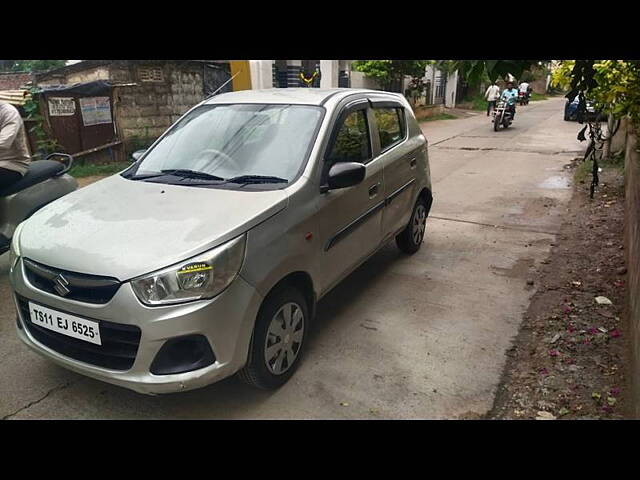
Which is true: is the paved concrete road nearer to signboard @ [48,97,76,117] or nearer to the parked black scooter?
the parked black scooter

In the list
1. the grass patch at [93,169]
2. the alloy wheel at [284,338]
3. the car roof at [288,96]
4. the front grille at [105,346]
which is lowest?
the grass patch at [93,169]

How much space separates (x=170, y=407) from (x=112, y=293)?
853 mm

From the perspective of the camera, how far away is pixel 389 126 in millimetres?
4520

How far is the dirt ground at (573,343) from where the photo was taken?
2.88m

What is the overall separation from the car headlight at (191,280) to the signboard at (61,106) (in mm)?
7616

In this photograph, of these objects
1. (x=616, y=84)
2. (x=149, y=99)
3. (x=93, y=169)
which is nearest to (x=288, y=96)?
(x=616, y=84)

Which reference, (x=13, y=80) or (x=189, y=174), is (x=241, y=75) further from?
(x=189, y=174)

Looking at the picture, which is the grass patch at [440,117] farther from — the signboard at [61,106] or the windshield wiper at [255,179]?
the windshield wiper at [255,179]

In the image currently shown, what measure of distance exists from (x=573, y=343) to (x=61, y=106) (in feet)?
28.5

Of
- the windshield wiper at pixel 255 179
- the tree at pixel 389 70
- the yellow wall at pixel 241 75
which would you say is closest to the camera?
the windshield wiper at pixel 255 179

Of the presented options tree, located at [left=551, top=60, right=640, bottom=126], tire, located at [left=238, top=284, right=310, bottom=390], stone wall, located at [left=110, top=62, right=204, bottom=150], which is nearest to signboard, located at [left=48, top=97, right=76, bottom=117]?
stone wall, located at [left=110, top=62, right=204, bottom=150]

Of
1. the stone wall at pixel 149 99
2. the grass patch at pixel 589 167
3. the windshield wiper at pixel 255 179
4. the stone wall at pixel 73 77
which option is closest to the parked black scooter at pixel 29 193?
the windshield wiper at pixel 255 179

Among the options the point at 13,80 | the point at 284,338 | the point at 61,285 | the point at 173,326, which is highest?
the point at 13,80

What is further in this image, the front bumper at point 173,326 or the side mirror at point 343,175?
the side mirror at point 343,175
